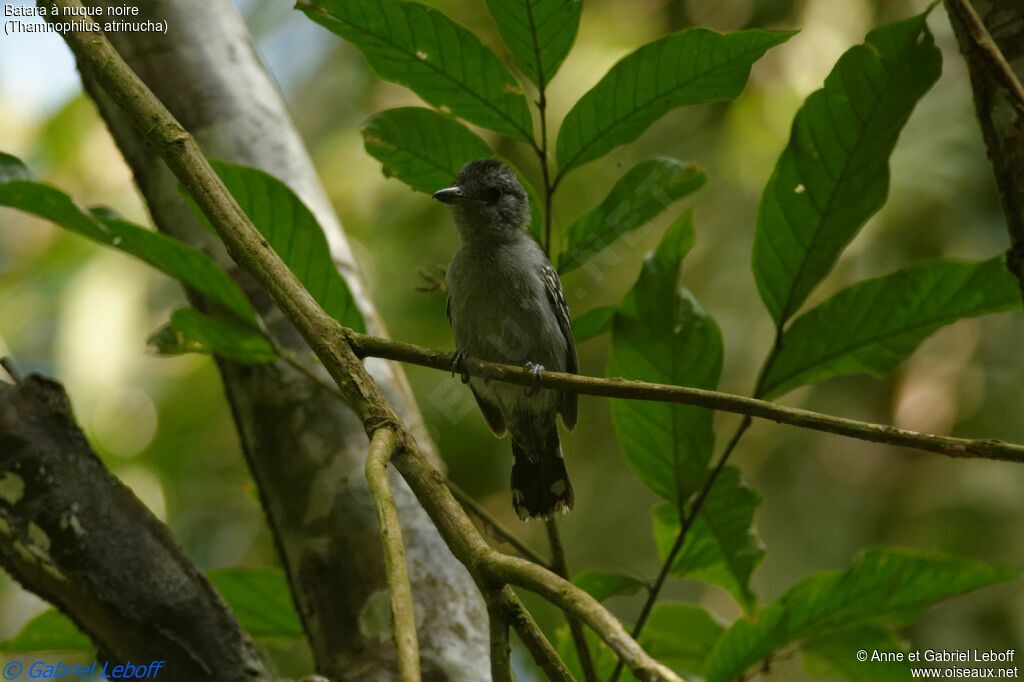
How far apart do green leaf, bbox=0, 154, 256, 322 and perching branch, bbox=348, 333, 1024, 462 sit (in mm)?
1062

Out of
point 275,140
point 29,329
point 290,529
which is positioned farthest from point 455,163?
point 29,329

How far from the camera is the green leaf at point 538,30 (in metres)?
2.64

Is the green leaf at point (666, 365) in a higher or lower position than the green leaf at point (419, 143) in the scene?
lower

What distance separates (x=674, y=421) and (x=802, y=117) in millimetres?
859

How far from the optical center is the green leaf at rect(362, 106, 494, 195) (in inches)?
116

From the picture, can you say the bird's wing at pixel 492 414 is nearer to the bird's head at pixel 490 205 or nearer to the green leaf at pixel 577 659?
the bird's head at pixel 490 205

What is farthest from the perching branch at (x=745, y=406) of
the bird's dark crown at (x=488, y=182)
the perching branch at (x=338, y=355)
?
the bird's dark crown at (x=488, y=182)

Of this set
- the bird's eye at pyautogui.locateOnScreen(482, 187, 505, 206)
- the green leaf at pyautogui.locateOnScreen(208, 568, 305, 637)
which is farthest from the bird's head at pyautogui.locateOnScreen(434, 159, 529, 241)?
the green leaf at pyautogui.locateOnScreen(208, 568, 305, 637)

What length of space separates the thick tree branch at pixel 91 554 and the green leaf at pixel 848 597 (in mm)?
1250

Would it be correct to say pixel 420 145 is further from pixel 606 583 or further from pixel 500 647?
pixel 500 647

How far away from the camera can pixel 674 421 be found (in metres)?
2.79

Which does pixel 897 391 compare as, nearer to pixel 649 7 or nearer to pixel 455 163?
pixel 649 7

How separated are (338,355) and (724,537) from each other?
4.95 feet

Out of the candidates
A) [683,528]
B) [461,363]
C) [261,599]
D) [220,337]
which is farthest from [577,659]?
[220,337]
